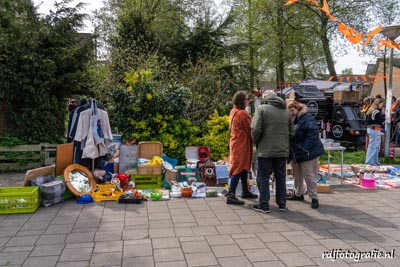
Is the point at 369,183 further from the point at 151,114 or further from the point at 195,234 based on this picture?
the point at 151,114

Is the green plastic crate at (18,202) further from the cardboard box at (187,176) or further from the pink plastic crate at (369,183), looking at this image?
the pink plastic crate at (369,183)

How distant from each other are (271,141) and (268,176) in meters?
0.55

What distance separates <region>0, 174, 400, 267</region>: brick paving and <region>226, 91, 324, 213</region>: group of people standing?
1.07 feet

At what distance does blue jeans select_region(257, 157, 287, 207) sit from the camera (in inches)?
217

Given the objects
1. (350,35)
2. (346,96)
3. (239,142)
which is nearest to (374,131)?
(350,35)

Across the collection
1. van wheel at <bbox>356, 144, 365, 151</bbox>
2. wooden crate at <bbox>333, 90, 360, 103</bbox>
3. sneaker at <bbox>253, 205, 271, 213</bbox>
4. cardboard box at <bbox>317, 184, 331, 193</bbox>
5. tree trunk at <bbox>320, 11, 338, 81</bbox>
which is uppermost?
tree trunk at <bbox>320, 11, 338, 81</bbox>

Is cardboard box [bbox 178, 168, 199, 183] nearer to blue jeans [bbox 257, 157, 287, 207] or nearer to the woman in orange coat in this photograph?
the woman in orange coat

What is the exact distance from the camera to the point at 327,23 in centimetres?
2392

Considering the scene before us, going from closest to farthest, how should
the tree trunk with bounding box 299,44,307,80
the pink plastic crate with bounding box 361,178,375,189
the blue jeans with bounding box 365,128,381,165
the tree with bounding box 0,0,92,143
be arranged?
the pink plastic crate with bounding box 361,178,375,189
the tree with bounding box 0,0,92,143
the blue jeans with bounding box 365,128,381,165
the tree trunk with bounding box 299,44,307,80

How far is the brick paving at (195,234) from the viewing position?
387cm

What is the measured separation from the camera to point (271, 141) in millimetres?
5391

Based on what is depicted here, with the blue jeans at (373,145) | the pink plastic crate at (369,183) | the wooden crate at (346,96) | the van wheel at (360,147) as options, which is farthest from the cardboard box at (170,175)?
the wooden crate at (346,96)

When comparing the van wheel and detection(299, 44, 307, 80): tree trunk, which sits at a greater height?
detection(299, 44, 307, 80): tree trunk

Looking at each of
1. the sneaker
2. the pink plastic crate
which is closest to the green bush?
the sneaker
